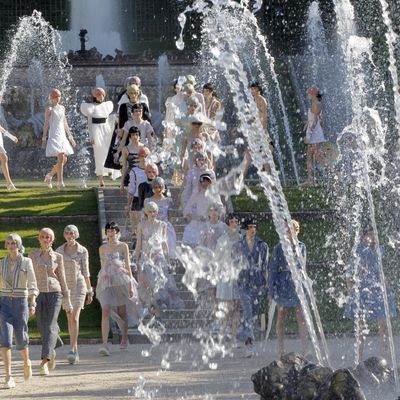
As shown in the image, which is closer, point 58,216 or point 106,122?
point 58,216

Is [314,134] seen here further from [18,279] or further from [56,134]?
[18,279]

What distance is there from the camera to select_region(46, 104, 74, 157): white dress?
22.1 metres

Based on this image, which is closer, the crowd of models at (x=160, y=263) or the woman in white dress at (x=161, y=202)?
the crowd of models at (x=160, y=263)

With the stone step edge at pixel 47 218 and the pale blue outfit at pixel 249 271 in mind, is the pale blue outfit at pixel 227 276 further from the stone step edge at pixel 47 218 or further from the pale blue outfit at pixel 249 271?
the stone step edge at pixel 47 218

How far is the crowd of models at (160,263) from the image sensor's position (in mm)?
14336

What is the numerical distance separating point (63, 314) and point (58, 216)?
2.92m

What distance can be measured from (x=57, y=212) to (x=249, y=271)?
17.2 ft

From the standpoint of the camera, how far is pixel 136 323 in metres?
16.7

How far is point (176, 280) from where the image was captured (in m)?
18.2

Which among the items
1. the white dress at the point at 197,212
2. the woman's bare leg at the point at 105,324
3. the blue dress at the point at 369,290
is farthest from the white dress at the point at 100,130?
the blue dress at the point at 369,290

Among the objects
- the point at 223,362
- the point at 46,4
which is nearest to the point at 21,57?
the point at 46,4

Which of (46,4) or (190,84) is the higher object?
(46,4)

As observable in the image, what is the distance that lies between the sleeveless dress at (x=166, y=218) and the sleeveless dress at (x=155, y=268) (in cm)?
42

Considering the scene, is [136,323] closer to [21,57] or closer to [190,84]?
[190,84]
